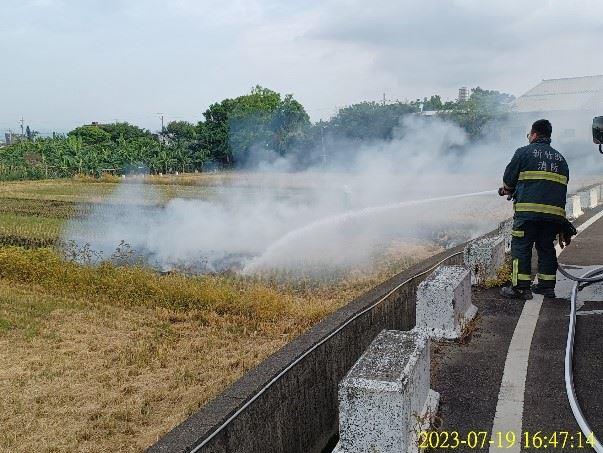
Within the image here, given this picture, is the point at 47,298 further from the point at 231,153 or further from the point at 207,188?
the point at 231,153

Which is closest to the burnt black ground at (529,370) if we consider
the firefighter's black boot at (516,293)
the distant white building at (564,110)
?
the firefighter's black boot at (516,293)

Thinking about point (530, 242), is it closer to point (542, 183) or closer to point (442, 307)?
point (542, 183)

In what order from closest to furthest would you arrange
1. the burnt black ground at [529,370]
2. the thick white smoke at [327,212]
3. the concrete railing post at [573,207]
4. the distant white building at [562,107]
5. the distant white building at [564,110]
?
the burnt black ground at [529,370], the concrete railing post at [573,207], the thick white smoke at [327,212], the distant white building at [564,110], the distant white building at [562,107]

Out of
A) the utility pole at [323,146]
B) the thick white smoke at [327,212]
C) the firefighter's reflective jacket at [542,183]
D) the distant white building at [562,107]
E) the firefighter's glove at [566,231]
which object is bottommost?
the thick white smoke at [327,212]

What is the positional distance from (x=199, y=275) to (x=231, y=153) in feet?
86.9

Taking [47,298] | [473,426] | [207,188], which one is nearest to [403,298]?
[473,426]

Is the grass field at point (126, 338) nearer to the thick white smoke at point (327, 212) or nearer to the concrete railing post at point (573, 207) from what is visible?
the thick white smoke at point (327, 212)

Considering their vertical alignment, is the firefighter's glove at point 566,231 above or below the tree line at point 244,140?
below

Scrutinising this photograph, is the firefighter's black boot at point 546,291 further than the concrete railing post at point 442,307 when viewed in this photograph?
Yes

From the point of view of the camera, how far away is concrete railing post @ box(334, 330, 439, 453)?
2621 millimetres

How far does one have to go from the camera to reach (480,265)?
6.02 metres

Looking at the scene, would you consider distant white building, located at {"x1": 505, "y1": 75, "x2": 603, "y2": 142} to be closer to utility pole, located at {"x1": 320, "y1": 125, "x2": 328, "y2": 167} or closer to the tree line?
the tree line

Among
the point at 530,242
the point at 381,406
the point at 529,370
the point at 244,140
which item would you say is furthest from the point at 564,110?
the point at 381,406

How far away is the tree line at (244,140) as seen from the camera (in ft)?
103
